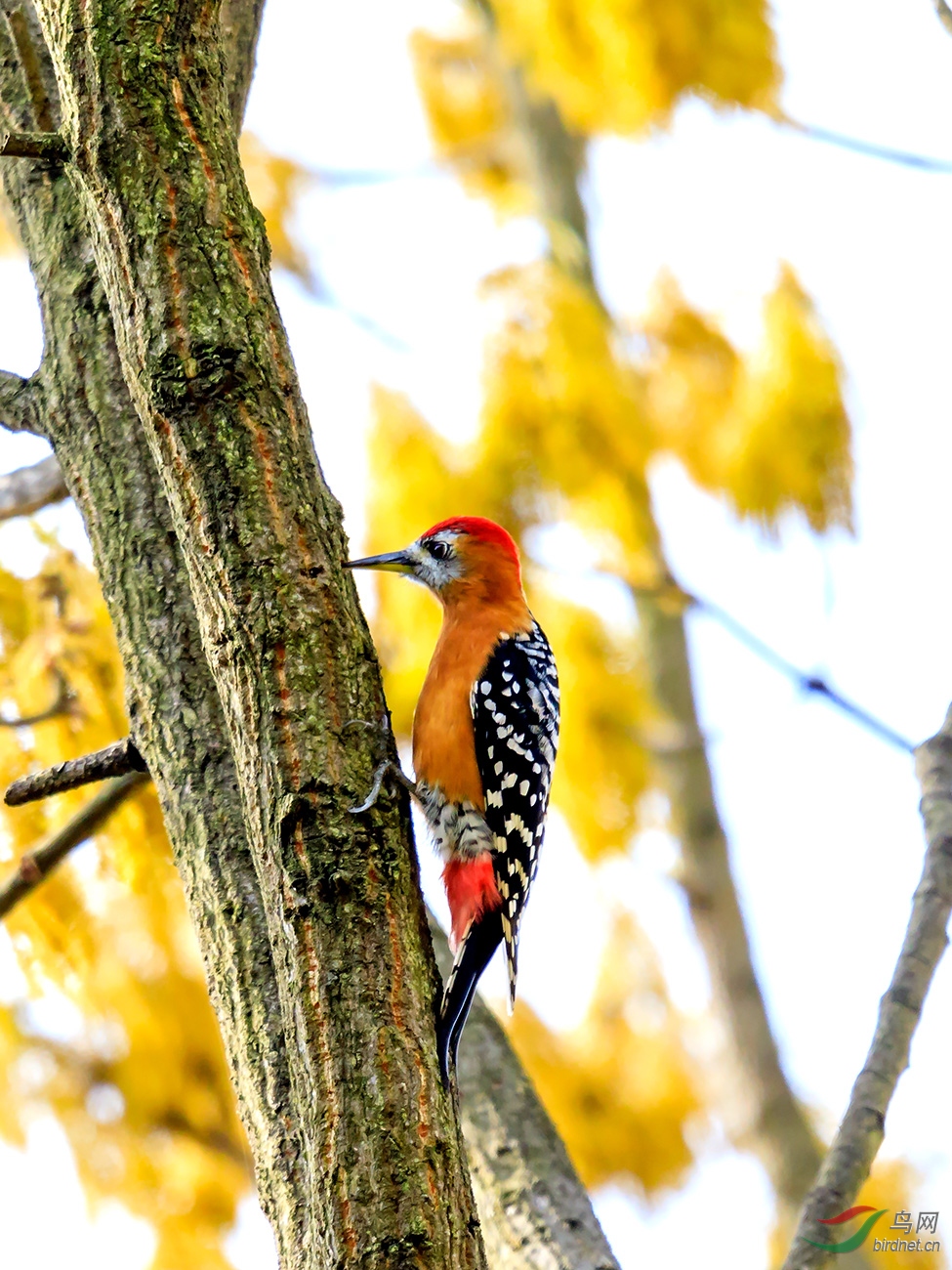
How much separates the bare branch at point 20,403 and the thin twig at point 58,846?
808 mm

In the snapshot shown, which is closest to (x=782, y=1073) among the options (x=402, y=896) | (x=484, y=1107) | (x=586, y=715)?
(x=586, y=715)

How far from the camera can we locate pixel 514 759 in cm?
377

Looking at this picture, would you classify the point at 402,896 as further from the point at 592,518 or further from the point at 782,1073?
the point at 782,1073

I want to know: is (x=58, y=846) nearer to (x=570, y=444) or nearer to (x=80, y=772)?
(x=80, y=772)

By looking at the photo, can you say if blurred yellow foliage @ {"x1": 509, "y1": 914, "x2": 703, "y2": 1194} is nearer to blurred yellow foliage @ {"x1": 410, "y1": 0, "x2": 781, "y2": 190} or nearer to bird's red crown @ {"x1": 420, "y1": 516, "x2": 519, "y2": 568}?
bird's red crown @ {"x1": 420, "y1": 516, "x2": 519, "y2": 568}

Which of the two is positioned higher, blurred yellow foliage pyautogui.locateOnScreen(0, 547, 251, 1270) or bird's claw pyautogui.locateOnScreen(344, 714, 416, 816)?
blurred yellow foliage pyautogui.locateOnScreen(0, 547, 251, 1270)

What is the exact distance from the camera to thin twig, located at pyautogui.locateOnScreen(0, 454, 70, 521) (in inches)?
138

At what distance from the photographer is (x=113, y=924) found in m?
5.05

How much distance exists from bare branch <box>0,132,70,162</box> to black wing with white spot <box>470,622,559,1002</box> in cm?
191

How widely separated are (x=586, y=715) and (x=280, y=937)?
12.5 feet

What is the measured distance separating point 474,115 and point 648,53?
13.1 ft

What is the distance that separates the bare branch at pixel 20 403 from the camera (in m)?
2.74

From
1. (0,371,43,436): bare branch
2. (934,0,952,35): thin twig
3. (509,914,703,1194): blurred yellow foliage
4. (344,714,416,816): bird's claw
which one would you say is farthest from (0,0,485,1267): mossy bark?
(509,914,703,1194): blurred yellow foliage

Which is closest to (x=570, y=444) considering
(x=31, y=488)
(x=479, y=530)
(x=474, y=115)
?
(x=479, y=530)
